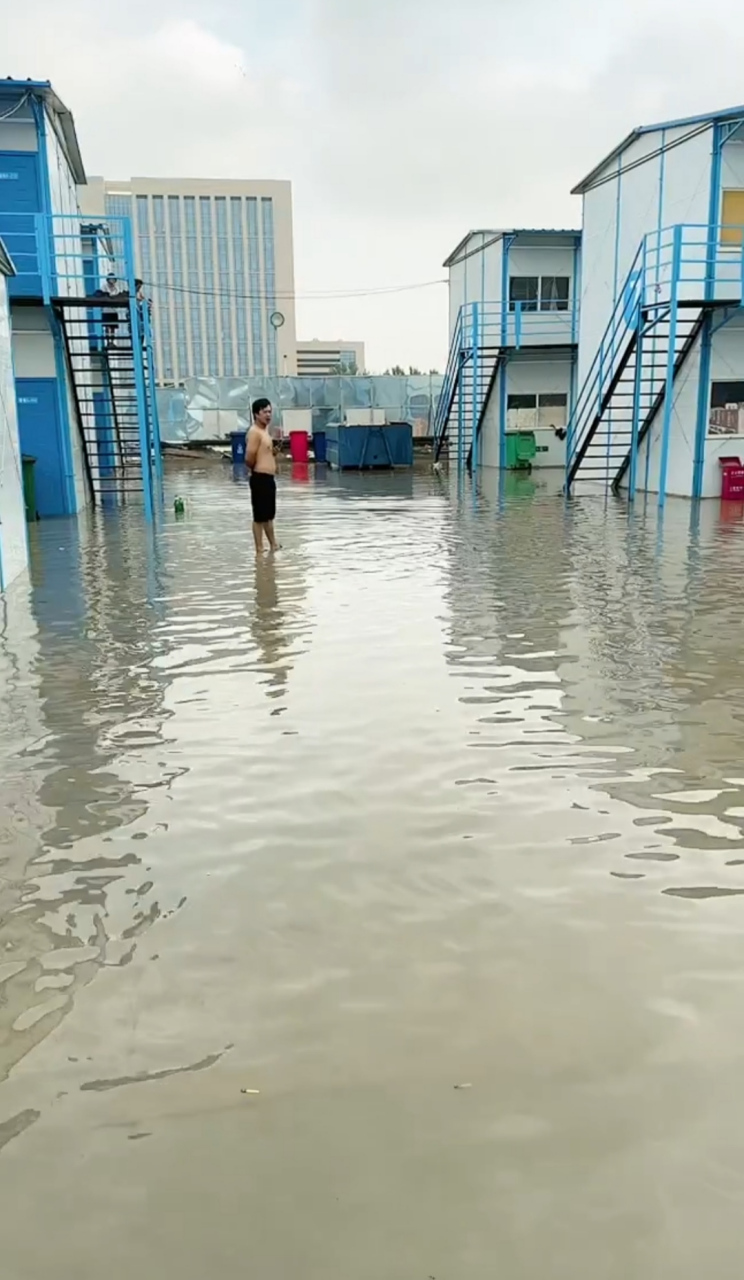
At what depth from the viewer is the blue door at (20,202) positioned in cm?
1595

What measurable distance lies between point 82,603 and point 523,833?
639 cm

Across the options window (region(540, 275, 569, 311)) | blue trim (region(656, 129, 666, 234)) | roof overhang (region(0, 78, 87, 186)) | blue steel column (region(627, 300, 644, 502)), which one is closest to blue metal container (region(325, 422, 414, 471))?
window (region(540, 275, 569, 311))

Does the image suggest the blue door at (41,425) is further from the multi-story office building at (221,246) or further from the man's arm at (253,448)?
the multi-story office building at (221,246)

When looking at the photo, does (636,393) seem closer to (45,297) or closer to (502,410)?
(45,297)

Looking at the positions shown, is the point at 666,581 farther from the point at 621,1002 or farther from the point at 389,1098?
the point at 389,1098

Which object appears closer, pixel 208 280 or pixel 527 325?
pixel 527 325

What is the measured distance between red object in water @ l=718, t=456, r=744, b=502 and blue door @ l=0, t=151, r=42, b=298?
12470mm

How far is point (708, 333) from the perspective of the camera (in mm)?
17953

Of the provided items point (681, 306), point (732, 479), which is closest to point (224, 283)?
point (732, 479)

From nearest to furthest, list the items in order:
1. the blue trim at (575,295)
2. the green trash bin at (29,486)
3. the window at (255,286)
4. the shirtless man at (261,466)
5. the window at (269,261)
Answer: the shirtless man at (261,466), the green trash bin at (29,486), the blue trim at (575,295), the window at (269,261), the window at (255,286)

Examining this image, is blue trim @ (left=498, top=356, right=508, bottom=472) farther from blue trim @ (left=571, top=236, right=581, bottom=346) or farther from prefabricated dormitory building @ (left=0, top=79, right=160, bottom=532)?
prefabricated dormitory building @ (left=0, top=79, right=160, bottom=532)

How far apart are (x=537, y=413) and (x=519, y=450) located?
160 centimetres

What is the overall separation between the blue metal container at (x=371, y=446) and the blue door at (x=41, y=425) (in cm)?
1469

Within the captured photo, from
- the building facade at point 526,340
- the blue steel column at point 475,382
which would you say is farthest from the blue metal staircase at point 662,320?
the building facade at point 526,340
